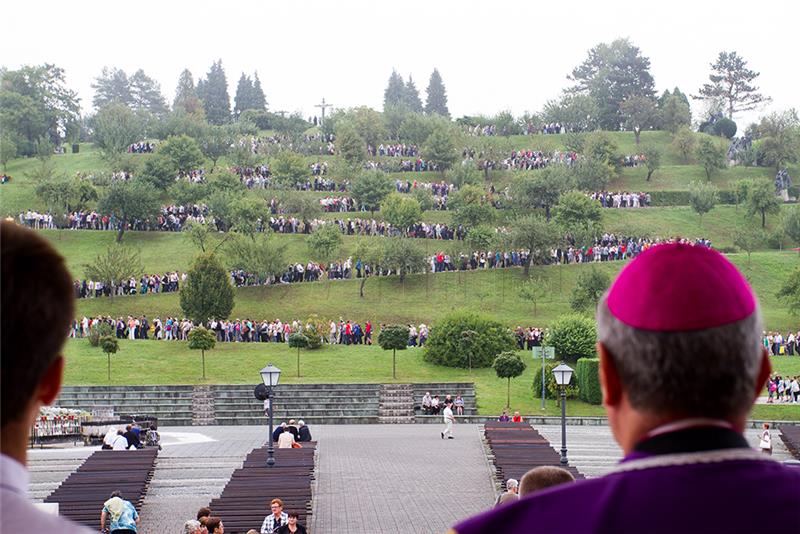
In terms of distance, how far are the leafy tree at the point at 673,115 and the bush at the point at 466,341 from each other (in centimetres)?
6005

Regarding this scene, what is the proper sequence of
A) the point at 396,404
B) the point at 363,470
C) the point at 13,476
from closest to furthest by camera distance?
1. the point at 13,476
2. the point at 363,470
3. the point at 396,404

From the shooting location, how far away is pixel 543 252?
63125 mm

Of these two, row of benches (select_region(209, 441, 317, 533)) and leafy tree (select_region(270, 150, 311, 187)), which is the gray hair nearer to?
row of benches (select_region(209, 441, 317, 533))

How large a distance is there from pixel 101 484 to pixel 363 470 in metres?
7.27

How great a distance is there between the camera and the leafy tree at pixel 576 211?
6706cm

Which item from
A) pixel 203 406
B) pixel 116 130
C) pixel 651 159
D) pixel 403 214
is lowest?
pixel 203 406

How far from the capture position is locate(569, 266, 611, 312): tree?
53438 mm

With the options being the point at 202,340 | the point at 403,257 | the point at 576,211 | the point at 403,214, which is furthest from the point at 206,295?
the point at 576,211

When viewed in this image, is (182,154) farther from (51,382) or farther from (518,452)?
(51,382)

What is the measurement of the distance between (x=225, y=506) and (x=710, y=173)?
245 ft

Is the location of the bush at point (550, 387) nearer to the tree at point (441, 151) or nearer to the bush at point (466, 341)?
the bush at point (466, 341)

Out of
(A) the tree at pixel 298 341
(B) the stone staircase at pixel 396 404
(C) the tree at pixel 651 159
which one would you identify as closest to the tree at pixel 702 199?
(C) the tree at pixel 651 159

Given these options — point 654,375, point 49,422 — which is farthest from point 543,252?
point 654,375

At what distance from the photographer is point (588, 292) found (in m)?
53.6
